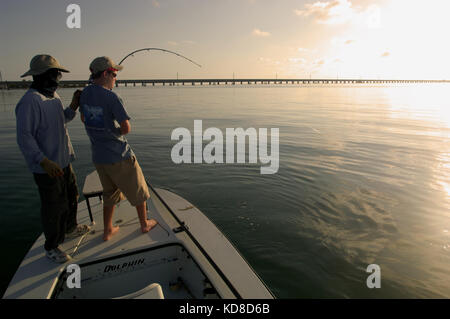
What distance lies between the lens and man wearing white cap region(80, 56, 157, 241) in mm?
3086

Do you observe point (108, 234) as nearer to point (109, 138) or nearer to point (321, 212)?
point (109, 138)

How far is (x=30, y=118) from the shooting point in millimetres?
2744

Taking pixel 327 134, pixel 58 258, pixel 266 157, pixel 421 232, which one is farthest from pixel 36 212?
pixel 327 134

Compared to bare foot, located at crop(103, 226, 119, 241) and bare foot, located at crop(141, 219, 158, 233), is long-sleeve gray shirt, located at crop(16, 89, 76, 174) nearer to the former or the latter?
bare foot, located at crop(103, 226, 119, 241)

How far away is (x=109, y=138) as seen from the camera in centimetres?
323

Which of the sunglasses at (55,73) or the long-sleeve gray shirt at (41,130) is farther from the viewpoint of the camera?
the sunglasses at (55,73)

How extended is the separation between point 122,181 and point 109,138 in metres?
0.62

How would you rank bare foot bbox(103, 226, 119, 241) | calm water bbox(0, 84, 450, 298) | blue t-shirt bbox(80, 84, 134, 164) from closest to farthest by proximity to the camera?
blue t-shirt bbox(80, 84, 134, 164) < bare foot bbox(103, 226, 119, 241) < calm water bbox(0, 84, 450, 298)

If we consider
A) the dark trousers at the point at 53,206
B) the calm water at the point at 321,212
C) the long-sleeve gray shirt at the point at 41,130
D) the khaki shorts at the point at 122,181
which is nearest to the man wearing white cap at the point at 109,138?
the khaki shorts at the point at 122,181

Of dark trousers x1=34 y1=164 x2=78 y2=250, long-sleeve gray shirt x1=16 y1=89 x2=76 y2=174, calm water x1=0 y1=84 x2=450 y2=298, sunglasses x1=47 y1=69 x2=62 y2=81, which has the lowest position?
calm water x1=0 y1=84 x2=450 y2=298

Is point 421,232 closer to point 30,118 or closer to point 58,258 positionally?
point 58,258

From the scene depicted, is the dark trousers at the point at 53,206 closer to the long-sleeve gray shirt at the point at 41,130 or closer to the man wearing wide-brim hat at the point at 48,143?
the man wearing wide-brim hat at the point at 48,143

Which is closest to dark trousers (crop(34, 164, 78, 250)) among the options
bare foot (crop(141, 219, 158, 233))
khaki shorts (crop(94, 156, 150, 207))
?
khaki shorts (crop(94, 156, 150, 207))

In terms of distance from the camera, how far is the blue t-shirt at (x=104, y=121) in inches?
121
